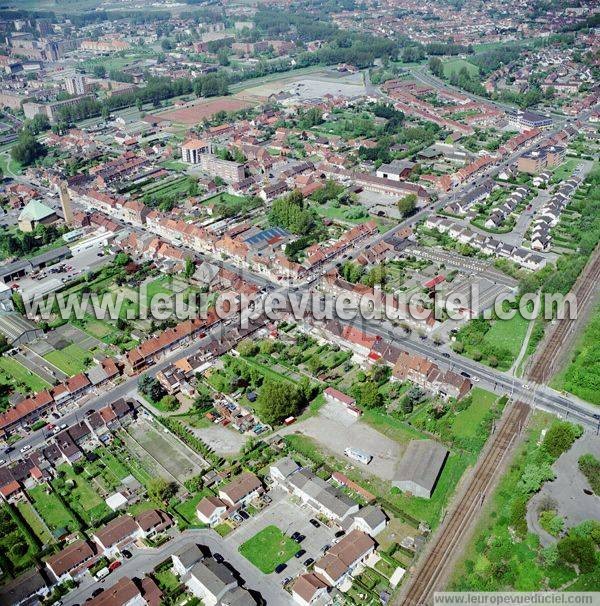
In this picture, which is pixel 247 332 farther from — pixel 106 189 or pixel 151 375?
pixel 106 189

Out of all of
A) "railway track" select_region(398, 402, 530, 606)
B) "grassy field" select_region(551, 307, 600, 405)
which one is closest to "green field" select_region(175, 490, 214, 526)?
"railway track" select_region(398, 402, 530, 606)

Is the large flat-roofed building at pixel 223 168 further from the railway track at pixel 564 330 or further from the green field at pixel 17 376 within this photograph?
the railway track at pixel 564 330

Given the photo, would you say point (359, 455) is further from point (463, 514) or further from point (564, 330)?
point (564, 330)

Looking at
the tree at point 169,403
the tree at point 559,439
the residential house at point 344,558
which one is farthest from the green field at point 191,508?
the tree at point 559,439

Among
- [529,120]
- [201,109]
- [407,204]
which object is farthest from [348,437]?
[201,109]

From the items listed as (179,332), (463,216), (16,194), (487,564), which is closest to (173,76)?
(16,194)

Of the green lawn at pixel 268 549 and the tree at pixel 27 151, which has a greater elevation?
the green lawn at pixel 268 549
